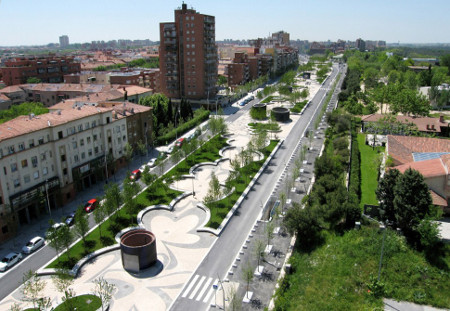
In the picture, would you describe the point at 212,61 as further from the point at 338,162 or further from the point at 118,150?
the point at 338,162

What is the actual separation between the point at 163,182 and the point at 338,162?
85.7 ft

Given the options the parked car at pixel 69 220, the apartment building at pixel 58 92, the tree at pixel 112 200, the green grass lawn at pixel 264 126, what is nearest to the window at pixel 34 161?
the parked car at pixel 69 220

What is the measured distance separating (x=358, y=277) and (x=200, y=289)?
13567mm

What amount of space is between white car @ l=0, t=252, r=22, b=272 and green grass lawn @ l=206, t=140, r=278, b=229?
19566 millimetres

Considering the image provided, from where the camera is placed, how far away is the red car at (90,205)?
4516 cm

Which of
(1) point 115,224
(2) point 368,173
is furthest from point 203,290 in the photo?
(2) point 368,173

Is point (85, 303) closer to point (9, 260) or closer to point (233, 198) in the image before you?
point (9, 260)

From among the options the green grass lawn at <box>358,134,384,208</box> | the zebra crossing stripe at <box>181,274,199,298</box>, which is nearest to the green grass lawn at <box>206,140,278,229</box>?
the zebra crossing stripe at <box>181,274,199,298</box>

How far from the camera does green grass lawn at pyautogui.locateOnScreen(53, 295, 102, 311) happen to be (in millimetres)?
28734

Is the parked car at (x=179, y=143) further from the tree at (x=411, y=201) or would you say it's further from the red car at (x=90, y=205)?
the tree at (x=411, y=201)

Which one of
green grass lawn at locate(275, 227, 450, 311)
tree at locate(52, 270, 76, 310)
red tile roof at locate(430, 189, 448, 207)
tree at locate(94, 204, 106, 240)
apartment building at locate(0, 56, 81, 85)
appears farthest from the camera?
apartment building at locate(0, 56, 81, 85)

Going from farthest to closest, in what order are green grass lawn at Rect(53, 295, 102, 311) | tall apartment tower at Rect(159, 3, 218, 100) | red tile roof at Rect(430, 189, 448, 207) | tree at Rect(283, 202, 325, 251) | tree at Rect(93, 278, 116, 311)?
1. tall apartment tower at Rect(159, 3, 218, 100)
2. red tile roof at Rect(430, 189, 448, 207)
3. tree at Rect(283, 202, 325, 251)
4. green grass lawn at Rect(53, 295, 102, 311)
5. tree at Rect(93, 278, 116, 311)

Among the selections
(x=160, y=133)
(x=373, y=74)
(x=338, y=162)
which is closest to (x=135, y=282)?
(x=338, y=162)

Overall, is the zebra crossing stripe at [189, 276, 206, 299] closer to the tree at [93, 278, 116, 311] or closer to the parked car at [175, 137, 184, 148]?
the tree at [93, 278, 116, 311]
